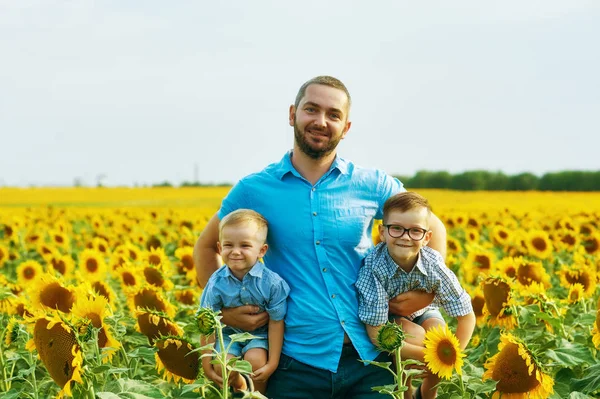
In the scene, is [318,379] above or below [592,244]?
below

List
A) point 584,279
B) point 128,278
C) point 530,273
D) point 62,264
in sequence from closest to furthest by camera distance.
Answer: point 530,273 < point 584,279 < point 128,278 < point 62,264

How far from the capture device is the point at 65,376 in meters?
2.94

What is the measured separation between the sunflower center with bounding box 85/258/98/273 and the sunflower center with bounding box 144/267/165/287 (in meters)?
1.67

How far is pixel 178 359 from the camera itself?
11.3 ft

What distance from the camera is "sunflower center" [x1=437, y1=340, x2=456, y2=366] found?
3.19 m

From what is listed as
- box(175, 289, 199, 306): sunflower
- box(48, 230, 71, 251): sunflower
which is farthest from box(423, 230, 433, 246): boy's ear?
box(48, 230, 71, 251): sunflower

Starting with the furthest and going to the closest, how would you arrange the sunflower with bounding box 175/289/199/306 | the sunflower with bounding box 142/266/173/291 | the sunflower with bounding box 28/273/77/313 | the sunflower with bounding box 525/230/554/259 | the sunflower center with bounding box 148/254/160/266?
1. the sunflower with bounding box 525/230/554/259
2. the sunflower center with bounding box 148/254/160/266
3. the sunflower with bounding box 175/289/199/306
4. the sunflower with bounding box 142/266/173/291
5. the sunflower with bounding box 28/273/77/313

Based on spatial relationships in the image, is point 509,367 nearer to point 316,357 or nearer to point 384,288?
point 384,288

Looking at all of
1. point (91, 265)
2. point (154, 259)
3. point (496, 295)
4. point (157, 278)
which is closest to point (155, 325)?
point (157, 278)

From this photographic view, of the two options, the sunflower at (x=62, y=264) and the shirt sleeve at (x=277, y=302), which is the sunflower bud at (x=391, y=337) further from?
the sunflower at (x=62, y=264)

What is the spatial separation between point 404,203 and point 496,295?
116 centimetres

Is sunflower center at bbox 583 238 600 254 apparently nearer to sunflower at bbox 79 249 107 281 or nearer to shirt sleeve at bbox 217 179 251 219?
sunflower at bbox 79 249 107 281

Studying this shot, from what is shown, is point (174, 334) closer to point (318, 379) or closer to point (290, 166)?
point (318, 379)

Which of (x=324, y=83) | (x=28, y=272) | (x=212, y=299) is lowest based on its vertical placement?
(x=28, y=272)
